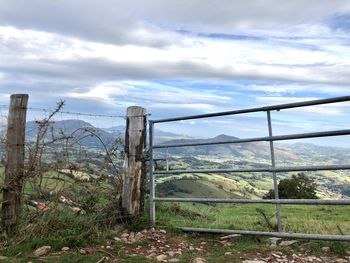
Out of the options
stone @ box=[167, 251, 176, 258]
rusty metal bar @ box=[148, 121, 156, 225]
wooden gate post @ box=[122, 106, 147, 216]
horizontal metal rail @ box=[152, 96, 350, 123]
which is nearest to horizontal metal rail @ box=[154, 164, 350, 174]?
rusty metal bar @ box=[148, 121, 156, 225]

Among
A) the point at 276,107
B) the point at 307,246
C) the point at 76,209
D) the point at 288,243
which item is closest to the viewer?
the point at 307,246

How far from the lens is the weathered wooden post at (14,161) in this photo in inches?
232

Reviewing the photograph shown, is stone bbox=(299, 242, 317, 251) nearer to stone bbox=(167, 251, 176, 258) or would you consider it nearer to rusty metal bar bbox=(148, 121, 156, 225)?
stone bbox=(167, 251, 176, 258)

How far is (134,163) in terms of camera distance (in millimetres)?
6789

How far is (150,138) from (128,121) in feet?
1.59

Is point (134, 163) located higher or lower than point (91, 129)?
lower

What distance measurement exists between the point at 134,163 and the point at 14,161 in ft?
6.05

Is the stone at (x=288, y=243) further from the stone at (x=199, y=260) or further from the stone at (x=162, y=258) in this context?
the stone at (x=162, y=258)

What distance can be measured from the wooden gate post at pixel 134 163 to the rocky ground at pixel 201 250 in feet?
2.17

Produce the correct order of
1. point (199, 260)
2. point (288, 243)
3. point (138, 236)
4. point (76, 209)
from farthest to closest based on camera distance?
point (76, 209) < point (138, 236) < point (288, 243) < point (199, 260)

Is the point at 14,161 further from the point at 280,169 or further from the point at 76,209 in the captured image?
the point at 280,169

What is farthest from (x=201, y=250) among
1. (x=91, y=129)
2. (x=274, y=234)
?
(x=91, y=129)

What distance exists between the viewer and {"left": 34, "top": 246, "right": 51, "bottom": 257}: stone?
17.1ft

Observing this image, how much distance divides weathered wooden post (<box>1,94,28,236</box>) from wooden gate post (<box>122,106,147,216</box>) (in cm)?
163
